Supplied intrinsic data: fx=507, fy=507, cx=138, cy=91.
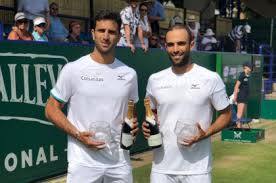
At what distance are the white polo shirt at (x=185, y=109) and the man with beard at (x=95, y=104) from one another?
31cm

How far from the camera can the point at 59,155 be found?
27.5 feet

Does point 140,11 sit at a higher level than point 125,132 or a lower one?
higher

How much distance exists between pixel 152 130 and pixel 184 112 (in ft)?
1.00

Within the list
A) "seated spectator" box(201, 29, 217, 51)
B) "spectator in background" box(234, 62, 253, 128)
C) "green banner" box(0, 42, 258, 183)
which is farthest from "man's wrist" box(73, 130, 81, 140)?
"seated spectator" box(201, 29, 217, 51)

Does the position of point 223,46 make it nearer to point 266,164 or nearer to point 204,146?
point 266,164

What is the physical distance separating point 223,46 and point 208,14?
2544 millimetres

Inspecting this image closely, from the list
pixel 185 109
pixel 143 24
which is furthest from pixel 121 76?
pixel 143 24

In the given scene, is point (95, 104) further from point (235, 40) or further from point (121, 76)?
point (235, 40)

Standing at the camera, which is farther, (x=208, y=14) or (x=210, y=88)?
(x=208, y=14)

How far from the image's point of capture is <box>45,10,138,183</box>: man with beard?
3924 millimetres

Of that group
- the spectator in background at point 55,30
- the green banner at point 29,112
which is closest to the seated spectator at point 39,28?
the green banner at point 29,112

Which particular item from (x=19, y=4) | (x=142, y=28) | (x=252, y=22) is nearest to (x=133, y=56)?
(x=142, y=28)

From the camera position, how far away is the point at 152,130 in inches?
163

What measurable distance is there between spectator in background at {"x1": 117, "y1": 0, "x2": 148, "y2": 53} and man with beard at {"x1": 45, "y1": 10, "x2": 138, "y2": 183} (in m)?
6.11
